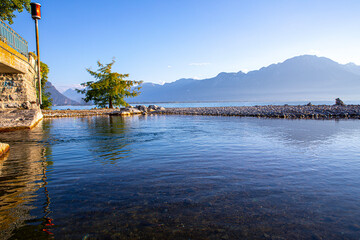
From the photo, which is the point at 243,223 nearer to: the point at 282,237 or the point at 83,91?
the point at 282,237

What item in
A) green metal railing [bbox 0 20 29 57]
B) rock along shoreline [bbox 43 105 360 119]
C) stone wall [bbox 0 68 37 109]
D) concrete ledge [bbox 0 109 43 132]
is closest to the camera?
green metal railing [bbox 0 20 29 57]

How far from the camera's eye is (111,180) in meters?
5.88

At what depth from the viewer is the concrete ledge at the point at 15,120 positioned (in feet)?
54.9

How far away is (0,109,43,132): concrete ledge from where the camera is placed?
16725mm

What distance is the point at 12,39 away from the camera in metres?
16.4

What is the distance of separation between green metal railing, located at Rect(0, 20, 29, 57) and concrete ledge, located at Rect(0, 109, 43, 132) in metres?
5.18

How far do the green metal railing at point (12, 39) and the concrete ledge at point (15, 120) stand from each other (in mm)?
5178

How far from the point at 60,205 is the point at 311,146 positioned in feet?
35.6

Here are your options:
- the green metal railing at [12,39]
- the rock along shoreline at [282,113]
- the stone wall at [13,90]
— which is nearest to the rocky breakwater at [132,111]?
the rock along shoreline at [282,113]

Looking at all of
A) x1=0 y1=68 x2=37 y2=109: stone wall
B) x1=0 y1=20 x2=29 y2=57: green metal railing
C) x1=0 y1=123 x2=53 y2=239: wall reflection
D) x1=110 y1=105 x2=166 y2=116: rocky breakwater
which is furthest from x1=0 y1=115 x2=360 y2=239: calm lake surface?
x1=110 y1=105 x2=166 y2=116: rocky breakwater

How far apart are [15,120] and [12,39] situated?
6.31 m

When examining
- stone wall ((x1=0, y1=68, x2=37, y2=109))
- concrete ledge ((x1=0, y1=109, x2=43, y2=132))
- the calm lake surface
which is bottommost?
the calm lake surface

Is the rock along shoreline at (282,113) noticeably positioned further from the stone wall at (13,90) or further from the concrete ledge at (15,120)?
the concrete ledge at (15,120)

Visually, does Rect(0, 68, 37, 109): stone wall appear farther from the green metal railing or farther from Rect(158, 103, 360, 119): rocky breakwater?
Rect(158, 103, 360, 119): rocky breakwater
